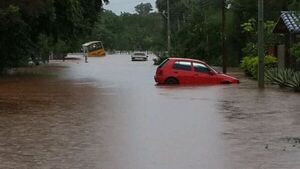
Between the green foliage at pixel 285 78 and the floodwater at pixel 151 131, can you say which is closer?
the floodwater at pixel 151 131

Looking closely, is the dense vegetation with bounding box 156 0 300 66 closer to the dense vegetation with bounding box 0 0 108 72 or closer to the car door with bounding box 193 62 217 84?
the dense vegetation with bounding box 0 0 108 72

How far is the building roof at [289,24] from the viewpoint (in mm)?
34062

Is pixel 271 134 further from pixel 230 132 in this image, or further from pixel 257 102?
pixel 257 102

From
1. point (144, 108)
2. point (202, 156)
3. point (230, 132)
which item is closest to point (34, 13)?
point (144, 108)

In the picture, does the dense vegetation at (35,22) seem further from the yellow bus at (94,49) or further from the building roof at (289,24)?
the yellow bus at (94,49)

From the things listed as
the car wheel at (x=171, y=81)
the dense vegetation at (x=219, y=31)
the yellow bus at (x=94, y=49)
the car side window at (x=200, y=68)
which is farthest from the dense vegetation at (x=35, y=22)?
the yellow bus at (x=94, y=49)

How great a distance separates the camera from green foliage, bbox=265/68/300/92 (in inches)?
1087

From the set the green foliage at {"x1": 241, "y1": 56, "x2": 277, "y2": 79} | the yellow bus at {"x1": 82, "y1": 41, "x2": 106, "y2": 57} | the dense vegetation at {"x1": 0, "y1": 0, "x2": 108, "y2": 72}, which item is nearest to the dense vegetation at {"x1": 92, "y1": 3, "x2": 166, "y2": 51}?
the yellow bus at {"x1": 82, "y1": 41, "x2": 106, "y2": 57}

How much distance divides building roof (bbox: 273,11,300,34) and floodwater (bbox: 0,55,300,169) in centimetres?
970

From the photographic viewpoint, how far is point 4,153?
1164 cm

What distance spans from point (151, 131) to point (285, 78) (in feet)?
52.9

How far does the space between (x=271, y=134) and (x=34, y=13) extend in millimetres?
26601

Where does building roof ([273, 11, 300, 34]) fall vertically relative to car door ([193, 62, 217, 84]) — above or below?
above

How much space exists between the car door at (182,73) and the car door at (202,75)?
0.84ft
